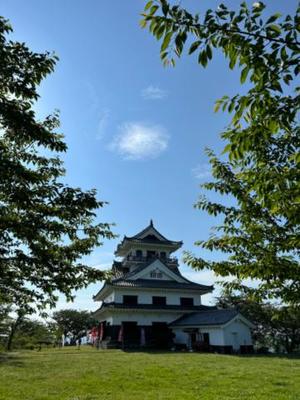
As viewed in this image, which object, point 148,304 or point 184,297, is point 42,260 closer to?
point 148,304

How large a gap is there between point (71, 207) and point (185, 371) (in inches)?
414

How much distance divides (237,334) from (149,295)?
978cm

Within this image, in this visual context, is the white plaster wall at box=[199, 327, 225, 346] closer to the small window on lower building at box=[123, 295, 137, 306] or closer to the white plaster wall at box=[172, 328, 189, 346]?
the white plaster wall at box=[172, 328, 189, 346]

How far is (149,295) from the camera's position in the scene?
3459 centimetres

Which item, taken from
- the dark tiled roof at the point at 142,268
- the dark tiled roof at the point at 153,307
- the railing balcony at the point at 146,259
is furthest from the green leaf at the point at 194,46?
the railing balcony at the point at 146,259

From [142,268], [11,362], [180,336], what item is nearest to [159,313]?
[180,336]

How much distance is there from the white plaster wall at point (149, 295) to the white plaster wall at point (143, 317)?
119 cm

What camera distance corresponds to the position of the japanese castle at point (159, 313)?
28.6 m

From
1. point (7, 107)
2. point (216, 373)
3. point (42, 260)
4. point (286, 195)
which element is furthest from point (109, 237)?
point (216, 373)

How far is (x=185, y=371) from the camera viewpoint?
519 inches

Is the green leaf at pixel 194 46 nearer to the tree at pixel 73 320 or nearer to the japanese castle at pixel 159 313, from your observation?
the japanese castle at pixel 159 313

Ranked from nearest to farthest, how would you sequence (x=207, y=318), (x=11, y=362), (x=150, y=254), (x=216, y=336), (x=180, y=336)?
(x=11, y=362) < (x=216, y=336) < (x=207, y=318) < (x=180, y=336) < (x=150, y=254)

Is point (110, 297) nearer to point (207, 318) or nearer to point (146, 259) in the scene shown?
point (146, 259)

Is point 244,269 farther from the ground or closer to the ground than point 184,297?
closer to the ground
